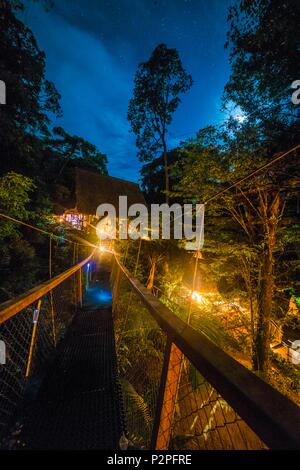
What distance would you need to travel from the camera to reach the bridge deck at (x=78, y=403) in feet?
4.80

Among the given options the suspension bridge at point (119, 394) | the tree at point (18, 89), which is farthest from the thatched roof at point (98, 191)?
the suspension bridge at point (119, 394)

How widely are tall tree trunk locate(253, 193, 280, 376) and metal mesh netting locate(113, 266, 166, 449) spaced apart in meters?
2.57

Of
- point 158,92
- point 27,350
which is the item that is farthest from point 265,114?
point 158,92

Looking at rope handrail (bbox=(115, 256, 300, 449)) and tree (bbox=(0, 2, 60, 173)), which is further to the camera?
tree (bbox=(0, 2, 60, 173))

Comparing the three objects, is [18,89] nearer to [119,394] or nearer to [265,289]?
[119,394]

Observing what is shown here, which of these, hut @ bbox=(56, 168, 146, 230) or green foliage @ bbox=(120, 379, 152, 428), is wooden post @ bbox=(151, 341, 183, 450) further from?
hut @ bbox=(56, 168, 146, 230)

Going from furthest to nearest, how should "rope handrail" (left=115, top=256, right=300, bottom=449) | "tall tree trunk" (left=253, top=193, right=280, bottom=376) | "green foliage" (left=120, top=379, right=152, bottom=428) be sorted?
1. "tall tree trunk" (left=253, top=193, right=280, bottom=376)
2. "green foliage" (left=120, top=379, right=152, bottom=428)
3. "rope handrail" (left=115, top=256, right=300, bottom=449)

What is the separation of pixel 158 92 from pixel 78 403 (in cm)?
1850

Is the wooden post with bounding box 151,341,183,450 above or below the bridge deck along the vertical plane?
above

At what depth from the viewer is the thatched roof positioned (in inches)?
726

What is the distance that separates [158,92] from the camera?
1586 cm

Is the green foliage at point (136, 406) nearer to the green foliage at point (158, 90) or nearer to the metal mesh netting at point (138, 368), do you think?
the metal mesh netting at point (138, 368)

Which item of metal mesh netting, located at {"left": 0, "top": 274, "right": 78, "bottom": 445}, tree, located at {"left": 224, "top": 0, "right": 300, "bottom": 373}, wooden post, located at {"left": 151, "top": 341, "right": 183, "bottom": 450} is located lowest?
metal mesh netting, located at {"left": 0, "top": 274, "right": 78, "bottom": 445}

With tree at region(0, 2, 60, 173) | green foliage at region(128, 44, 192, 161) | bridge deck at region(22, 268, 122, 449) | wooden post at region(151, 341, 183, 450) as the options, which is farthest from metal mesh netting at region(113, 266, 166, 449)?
green foliage at region(128, 44, 192, 161)
